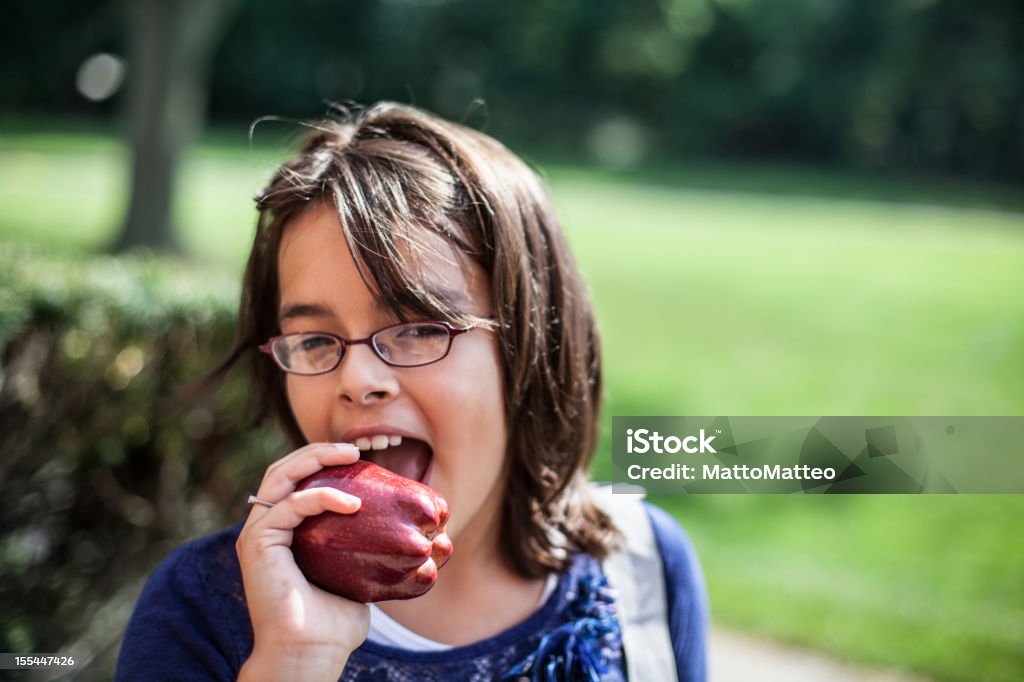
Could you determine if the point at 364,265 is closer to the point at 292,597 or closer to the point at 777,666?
the point at 292,597

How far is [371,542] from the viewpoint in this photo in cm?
141

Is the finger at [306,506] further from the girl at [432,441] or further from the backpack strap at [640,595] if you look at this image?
the backpack strap at [640,595]

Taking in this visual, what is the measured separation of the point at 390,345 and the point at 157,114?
33.0 feet

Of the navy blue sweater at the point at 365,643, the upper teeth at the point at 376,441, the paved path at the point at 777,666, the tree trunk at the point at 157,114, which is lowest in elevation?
the paved path at the point at 777,666

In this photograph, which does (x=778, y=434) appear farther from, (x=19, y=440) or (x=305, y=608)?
(x=305, y=608)

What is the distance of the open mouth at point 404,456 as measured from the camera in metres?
1.59

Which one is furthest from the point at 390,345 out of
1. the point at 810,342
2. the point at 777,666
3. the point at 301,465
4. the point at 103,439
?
the point at 810,342

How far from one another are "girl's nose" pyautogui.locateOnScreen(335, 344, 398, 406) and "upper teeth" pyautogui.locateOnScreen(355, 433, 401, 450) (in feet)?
0.20

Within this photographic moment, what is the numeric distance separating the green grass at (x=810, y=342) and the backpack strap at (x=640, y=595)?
42.4 inches

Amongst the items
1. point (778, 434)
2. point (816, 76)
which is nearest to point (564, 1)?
point (816, 76)

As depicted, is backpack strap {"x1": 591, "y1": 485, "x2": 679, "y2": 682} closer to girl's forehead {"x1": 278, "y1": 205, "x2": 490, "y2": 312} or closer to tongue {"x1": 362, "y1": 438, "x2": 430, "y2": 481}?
tongue {"x1": 362, "y1": 438, "x2": 430, "y2": 481}

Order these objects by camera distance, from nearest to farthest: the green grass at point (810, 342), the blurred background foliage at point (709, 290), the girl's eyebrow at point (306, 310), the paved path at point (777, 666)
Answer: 1. the girl's eyebrow at point (306, 310)
2. the blurred background foliage at point (709, 290)
3. the paved path at point (777, 666)
4. the green grass at point (810, 342)

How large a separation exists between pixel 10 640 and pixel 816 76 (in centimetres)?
3606

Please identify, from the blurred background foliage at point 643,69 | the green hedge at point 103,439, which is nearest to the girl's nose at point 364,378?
the green hedge at point 103,439
